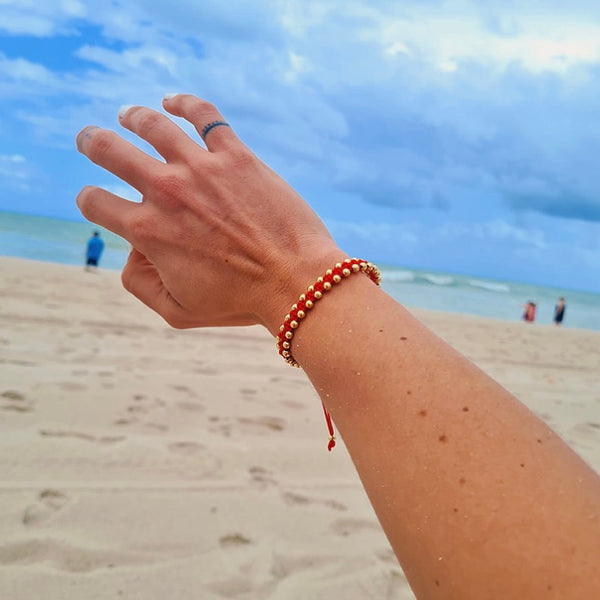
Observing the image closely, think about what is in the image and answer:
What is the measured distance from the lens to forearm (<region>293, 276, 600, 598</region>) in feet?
2.06

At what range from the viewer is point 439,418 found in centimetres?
72

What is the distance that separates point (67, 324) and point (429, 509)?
19.6ft

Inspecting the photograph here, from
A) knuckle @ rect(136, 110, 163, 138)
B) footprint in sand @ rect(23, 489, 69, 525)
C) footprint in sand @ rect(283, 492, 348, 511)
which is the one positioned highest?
knuckle @ rect(136, 110, 163, 138)

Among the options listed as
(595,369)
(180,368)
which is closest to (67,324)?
(180,368)

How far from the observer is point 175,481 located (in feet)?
8.24

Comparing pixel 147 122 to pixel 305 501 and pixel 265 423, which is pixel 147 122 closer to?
pixel 305 501

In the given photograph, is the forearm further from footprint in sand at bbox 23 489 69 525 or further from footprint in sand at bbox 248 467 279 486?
footprint in sand at bbox 248 467 279 486

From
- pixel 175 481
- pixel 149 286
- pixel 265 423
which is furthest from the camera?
pixel 265 423

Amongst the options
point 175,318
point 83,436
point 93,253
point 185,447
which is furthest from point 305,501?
point 93,253

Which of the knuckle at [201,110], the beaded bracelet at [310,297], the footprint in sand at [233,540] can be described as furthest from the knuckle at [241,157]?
the footprint in sand at [233,540]

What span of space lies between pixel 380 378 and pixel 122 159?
59 cm

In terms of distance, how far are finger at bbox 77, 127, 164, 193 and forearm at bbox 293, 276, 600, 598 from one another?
40 centimetres

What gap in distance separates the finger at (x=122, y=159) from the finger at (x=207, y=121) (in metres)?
0.12

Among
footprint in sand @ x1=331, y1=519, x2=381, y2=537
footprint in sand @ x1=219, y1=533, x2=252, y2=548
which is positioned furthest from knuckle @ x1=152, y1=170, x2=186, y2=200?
footprint in sand @ x1=331, y1=519, x2=381, y2=537
